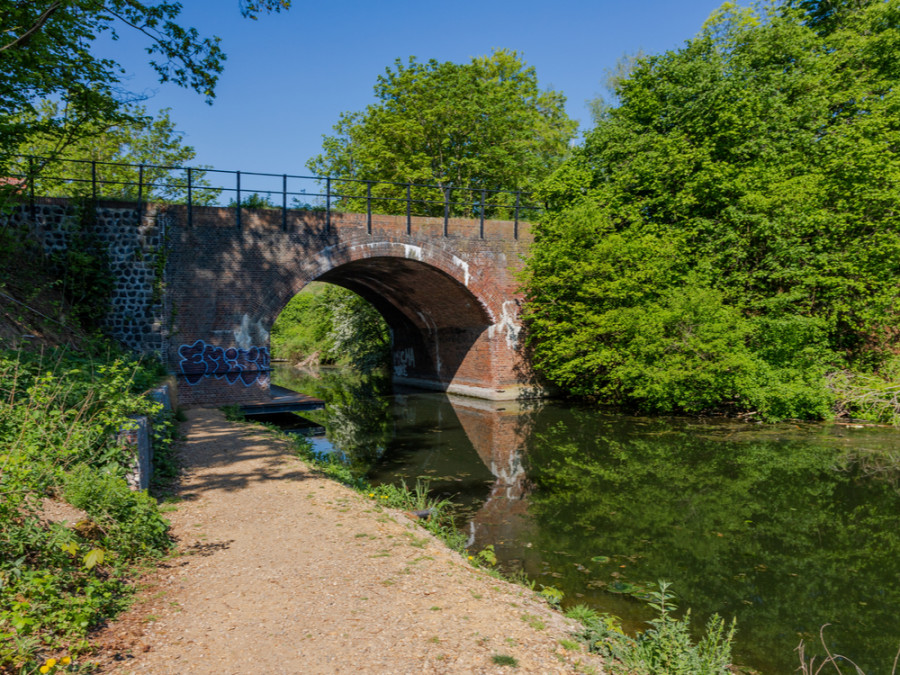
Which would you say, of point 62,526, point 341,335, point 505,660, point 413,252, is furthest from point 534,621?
point 341,335

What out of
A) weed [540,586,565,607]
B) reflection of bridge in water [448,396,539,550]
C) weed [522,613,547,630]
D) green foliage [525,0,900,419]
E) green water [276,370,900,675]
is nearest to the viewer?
weed [522,613,547,630]

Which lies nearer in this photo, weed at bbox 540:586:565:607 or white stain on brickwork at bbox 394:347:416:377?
weed at bbox 540:586:565:607

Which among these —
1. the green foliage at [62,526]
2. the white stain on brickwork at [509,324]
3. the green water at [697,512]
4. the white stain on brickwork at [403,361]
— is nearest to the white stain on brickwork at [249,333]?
the green water at [697,512]

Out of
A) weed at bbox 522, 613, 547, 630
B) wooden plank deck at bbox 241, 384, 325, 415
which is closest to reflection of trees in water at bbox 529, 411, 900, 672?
weed at bbox 522, 613, 547, 630

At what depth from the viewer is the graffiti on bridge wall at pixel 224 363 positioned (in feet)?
50.7

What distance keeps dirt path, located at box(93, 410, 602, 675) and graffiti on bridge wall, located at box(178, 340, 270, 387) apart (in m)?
9.70

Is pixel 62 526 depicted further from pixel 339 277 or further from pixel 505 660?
pixel 339 277

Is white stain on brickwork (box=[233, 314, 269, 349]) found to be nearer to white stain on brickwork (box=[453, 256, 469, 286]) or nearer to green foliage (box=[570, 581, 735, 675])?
white stain on brickwork (box=[453, 256, 469, 286])

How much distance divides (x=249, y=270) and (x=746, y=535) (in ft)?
46.6

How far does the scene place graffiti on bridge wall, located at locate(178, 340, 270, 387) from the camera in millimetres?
15461

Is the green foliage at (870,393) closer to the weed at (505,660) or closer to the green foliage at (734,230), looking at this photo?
the green foliage at (734,230)

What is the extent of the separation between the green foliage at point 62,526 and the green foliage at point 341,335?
78.7ft

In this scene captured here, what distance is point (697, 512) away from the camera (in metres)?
7.99

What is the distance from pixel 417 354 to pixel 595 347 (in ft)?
36.6
